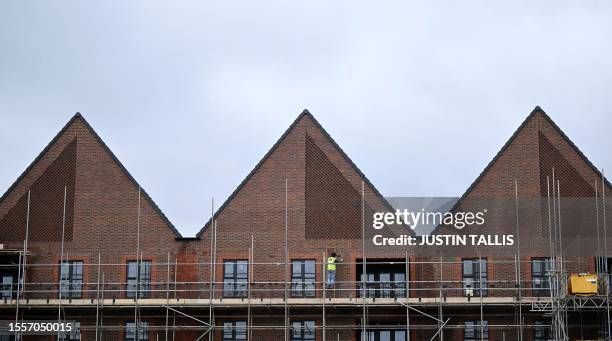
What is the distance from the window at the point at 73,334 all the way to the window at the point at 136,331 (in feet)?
5.22

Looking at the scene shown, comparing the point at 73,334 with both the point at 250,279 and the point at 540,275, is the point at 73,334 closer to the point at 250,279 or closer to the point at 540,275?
the point at 250,279

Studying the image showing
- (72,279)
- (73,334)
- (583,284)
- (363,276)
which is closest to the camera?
(583,284)

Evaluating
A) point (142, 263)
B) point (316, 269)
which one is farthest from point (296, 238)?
point (142, 263)

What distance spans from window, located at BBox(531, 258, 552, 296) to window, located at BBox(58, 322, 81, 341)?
15.1 meters

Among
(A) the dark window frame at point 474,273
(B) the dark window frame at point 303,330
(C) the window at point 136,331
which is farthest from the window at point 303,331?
(A) the dark window frame at point 474,273

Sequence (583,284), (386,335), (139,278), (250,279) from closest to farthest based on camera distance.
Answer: (583,284), (250,279), (386,335), (139,278)

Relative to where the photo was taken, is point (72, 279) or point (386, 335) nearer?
point (386, 335)

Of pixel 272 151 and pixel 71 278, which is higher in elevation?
pixel 272 151

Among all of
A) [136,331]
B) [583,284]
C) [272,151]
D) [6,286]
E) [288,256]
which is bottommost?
[136,331]

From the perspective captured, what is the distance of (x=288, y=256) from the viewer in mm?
44219

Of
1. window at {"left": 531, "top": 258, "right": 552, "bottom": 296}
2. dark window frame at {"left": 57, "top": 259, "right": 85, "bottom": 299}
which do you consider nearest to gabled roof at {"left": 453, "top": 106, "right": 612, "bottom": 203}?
window at {"left": 531, "top": 258, "right": 552, "bottom": 296}

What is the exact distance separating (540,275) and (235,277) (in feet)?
33.3

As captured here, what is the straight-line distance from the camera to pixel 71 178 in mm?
45719

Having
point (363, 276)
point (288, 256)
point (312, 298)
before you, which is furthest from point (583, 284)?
point (288, 256)
